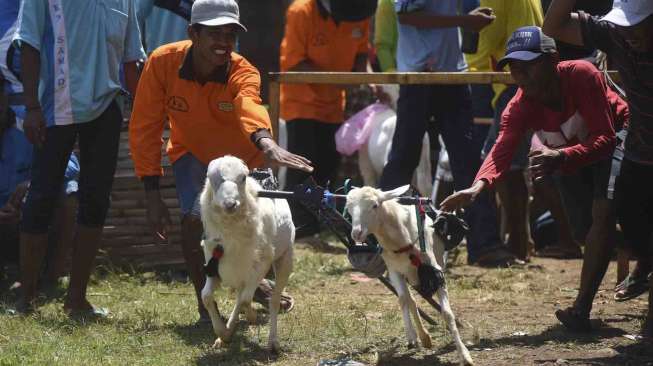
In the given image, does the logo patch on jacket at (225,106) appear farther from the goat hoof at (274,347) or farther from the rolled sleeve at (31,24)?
the goat hoof at (274,347)

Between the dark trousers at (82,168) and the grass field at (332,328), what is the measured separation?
0.67 meters

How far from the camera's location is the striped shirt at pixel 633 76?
6.25 m

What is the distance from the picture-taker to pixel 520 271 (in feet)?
31.3

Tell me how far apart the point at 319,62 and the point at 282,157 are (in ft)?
13.8

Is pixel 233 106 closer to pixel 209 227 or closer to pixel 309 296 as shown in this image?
pixel 209 227

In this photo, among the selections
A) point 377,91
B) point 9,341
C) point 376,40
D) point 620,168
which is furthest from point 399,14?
point 9,341

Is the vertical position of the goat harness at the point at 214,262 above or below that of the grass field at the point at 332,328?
above

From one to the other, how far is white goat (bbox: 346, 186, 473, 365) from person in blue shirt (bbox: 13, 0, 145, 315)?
208 centimetres

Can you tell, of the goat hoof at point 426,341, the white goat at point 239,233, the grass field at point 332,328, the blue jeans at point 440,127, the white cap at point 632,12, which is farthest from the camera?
the blue jeans at point 440,127

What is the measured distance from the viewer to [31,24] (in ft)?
24.6

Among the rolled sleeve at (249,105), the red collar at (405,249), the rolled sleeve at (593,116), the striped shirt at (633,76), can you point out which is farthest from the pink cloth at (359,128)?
the striped shirt at (633,76)

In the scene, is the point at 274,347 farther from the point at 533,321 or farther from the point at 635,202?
the point at 635,202

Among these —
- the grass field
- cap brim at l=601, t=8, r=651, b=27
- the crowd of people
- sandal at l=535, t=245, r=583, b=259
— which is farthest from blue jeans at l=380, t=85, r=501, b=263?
cap brim at l=601, t=8, r=651, b=27

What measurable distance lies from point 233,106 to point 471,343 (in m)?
2.00
